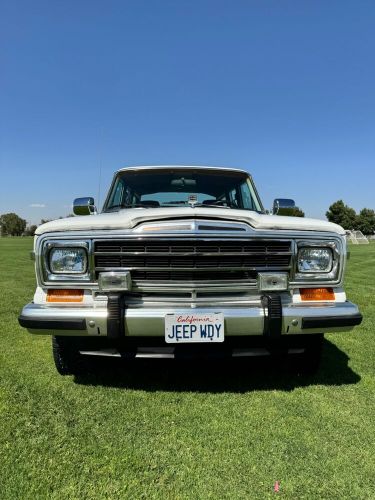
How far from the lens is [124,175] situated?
4535mm

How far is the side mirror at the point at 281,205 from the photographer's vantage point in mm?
4645

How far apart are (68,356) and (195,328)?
1169mm

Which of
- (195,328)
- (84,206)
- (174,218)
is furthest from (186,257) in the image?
(84,206)

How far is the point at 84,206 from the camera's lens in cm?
456

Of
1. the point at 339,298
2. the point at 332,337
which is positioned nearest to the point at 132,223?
the point at 339,298

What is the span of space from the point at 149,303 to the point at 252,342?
802 millimetres

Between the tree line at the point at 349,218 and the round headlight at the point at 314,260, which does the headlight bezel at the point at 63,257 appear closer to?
the round headlight at the point at 314,260

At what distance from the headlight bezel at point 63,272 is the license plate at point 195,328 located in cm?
67

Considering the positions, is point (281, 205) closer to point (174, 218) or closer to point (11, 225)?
point (174, 218)

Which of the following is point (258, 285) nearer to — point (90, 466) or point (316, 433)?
point (316, 433)

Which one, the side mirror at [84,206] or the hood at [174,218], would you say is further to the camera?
the side mirror at [84,206]

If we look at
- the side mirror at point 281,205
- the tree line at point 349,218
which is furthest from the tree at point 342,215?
the side mirror at point 281,205

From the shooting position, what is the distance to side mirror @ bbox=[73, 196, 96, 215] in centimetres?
455

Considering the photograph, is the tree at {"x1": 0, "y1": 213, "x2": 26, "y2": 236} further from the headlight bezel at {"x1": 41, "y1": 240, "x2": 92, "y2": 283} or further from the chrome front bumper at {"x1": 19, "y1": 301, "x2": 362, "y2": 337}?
the chrome front bumper at {"x1": 19, "y1": 301, "x2": 362, "y2": 337}
